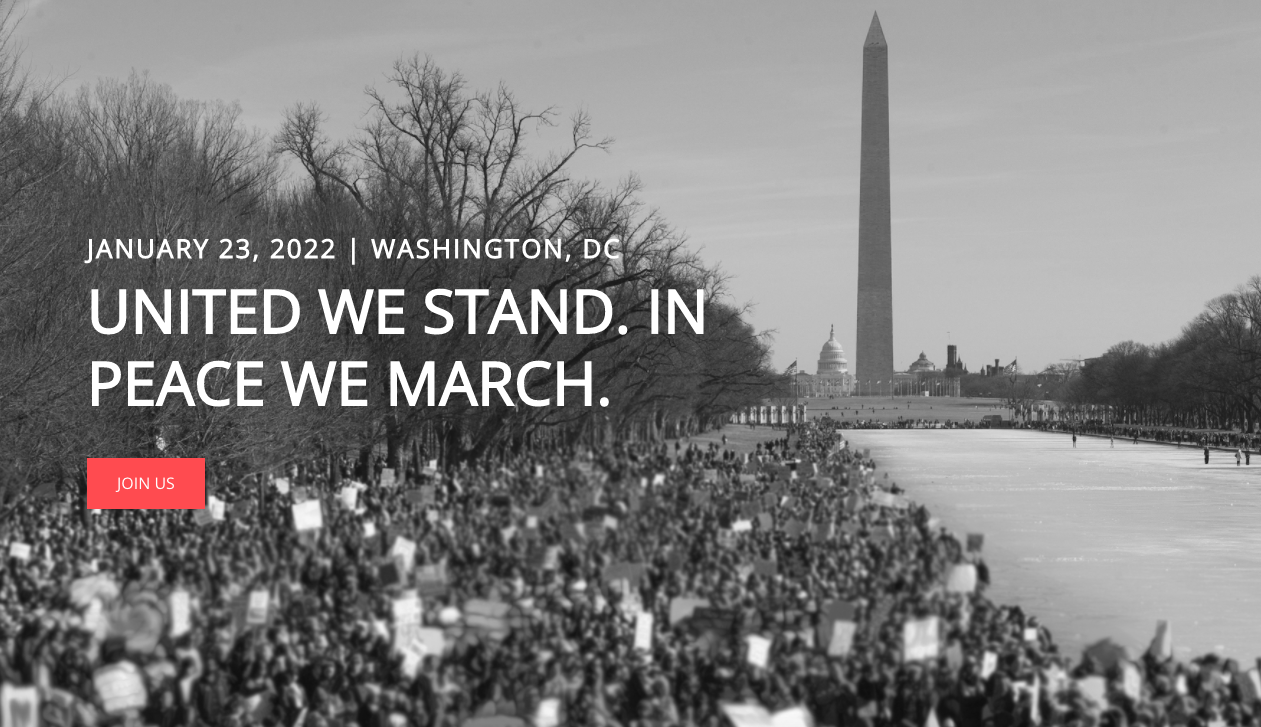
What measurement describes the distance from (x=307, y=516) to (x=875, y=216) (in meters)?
125

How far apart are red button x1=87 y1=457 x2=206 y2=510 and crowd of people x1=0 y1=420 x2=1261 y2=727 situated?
3.65m

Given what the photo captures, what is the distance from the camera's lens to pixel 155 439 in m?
29.1

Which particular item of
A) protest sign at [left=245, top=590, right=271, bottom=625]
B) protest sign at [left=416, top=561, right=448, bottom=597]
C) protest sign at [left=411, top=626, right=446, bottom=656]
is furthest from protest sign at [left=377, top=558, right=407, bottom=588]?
protest sign at [left=411, top=626, right=446, bottom=656]

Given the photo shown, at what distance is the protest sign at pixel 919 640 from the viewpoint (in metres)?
13.3

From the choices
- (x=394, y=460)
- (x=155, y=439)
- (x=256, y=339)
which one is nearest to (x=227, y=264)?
(x=256, y=339)

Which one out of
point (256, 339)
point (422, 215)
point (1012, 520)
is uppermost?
point (422, 215)

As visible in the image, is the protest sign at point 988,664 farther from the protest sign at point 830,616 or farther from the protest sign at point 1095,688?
the protest sign at point 830,616

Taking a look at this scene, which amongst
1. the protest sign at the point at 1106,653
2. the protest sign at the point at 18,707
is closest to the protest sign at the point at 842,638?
the protest sign at the point at 1106,653

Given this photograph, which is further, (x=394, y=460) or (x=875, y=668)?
(x=394, y=460)

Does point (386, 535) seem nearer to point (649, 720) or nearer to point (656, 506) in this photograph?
point (656, 506)

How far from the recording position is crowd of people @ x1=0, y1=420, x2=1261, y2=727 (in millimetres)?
11797

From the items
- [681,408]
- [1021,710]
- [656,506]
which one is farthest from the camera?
[681,408]

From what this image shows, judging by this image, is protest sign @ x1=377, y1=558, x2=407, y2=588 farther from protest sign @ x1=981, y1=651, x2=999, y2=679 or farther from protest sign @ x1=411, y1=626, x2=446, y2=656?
protest sign @ x1=981, y1=651, x2=999, y2=679

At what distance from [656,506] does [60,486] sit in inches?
627
